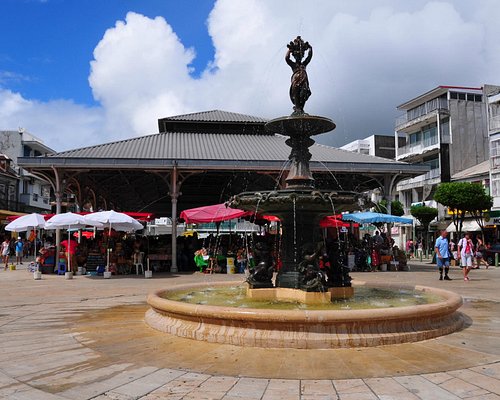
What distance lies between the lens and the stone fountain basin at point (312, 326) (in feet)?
18.5

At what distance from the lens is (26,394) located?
4.22 meters

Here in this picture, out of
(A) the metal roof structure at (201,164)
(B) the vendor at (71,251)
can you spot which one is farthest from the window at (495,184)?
(B) the vendor at (71,251)

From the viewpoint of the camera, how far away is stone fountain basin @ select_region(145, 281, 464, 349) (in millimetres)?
5637

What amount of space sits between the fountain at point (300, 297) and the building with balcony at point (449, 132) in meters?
40.7

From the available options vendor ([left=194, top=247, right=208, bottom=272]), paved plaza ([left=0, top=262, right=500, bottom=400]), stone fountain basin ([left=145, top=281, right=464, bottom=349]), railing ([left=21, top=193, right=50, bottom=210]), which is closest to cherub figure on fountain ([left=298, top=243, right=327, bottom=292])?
stone fountain basin ([left=145, top=281, right=464, bottom=349])

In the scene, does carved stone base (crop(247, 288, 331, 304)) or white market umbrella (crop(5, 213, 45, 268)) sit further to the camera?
white market umbrella (crop(5, 213, 45, 268))

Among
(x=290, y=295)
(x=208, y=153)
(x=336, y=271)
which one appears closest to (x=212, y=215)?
(x=208, y=153)

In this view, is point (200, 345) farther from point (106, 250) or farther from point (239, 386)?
point (106, 250)

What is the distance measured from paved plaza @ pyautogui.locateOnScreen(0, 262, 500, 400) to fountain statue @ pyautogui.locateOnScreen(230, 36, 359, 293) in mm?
→ 2430

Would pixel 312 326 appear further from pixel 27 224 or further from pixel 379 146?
pixel 379 146

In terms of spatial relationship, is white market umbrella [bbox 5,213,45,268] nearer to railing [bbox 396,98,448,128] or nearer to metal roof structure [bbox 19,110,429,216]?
metal roof structure [bbox 19,110,429,216]

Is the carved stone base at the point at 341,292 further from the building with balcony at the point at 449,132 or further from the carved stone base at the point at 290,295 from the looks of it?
the building with balcony at the point at 449,132

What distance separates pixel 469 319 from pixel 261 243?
382 centimetres

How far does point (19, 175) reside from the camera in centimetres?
5531
